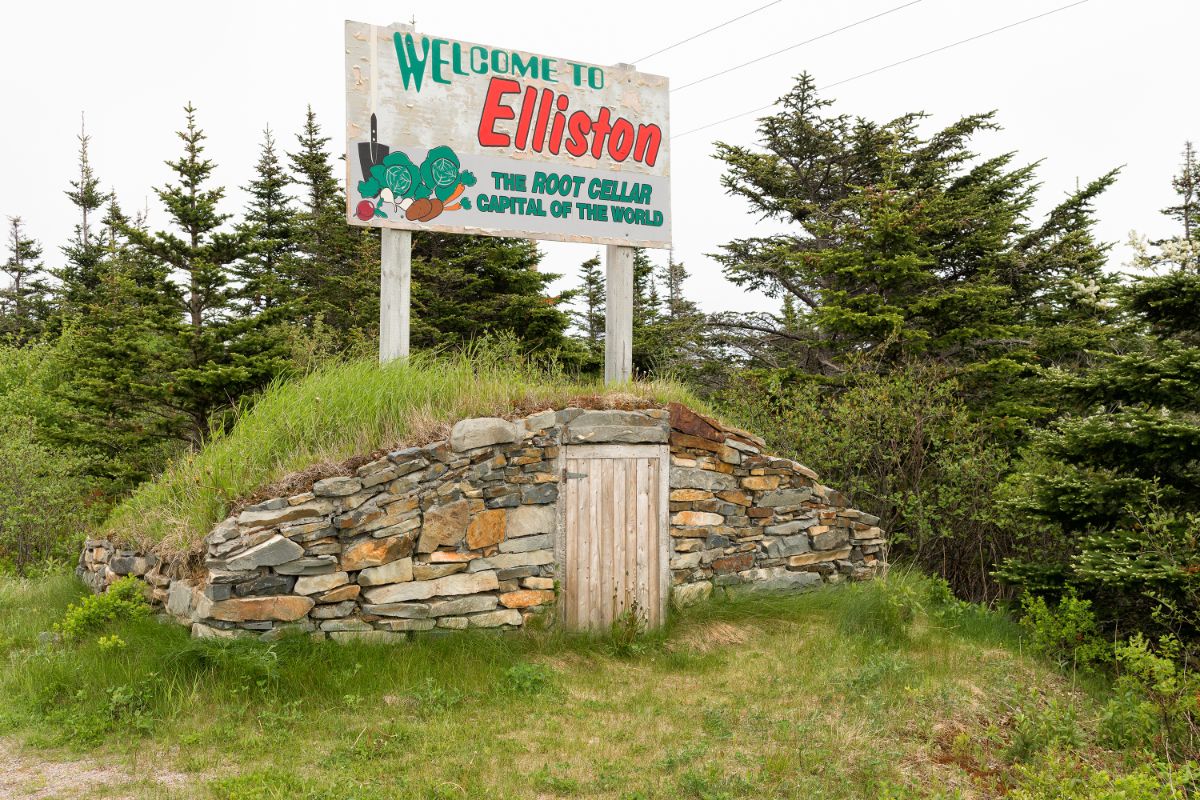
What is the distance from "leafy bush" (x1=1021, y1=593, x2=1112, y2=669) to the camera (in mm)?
6641

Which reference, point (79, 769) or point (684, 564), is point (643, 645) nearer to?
point (684, 564)

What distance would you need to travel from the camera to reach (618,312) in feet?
29.3

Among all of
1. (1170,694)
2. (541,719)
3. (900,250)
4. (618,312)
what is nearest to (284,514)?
(541,719)

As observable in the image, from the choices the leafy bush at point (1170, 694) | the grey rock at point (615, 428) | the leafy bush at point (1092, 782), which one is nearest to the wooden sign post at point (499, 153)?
the grey rock at point (615, 428)

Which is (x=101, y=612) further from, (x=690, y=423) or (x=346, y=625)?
(x=690, y=423)

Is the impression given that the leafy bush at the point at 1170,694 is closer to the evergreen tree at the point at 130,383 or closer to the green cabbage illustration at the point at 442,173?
the green cabbage illustration at the point at 442,173

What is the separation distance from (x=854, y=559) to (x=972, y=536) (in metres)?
2.80

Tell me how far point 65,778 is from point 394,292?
4599mm

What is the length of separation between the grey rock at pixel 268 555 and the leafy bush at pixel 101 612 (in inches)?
50.0

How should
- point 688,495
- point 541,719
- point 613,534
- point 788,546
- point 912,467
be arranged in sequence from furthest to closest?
point 912,467 < point 788,546 < point 688,495 < point 613,534 < point 541,719

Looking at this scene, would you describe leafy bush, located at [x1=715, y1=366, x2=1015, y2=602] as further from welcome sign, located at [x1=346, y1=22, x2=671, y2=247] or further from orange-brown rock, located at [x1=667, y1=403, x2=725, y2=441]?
welcome sign, located at [x1=346, y1=22, x2=671, y2=247]

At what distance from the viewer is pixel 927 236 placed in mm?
15602

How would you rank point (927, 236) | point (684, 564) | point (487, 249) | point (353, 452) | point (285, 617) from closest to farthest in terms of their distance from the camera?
1. point (285, 617)
2. point (353, 452)
3. point (684, 564)
4. point (927, 236)
5. point (487, 249)

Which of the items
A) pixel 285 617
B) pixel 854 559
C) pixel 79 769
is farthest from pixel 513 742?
pixel 854 559
